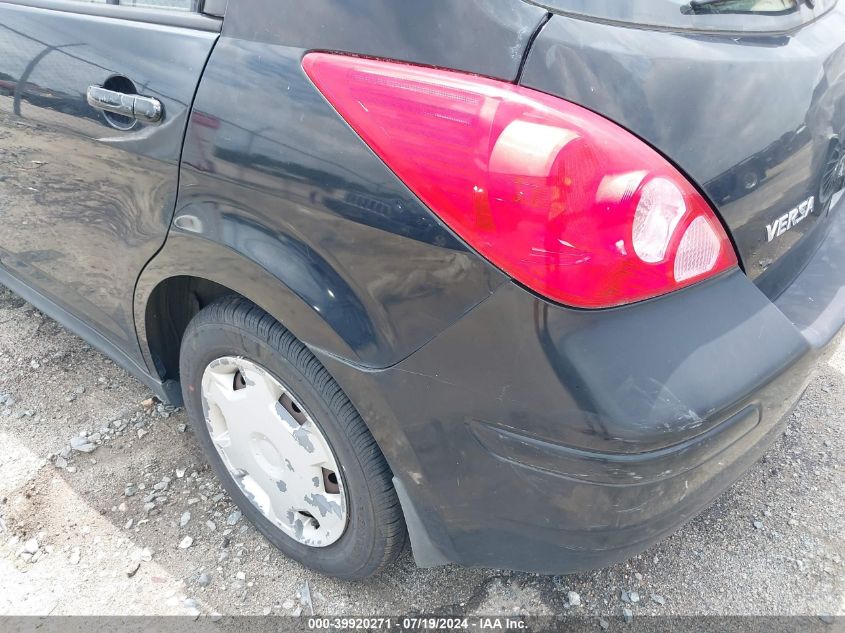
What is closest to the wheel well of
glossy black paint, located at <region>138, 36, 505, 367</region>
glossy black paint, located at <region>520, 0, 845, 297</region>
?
glossy black paint, located at <region>138, 36, 505, 367</region>

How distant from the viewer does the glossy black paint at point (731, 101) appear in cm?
108

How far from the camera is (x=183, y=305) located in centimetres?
192

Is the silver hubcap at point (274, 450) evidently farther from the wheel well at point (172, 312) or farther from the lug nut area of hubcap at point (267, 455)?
the wheel well at point (172, 312)

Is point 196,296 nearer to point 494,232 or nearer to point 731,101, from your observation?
point 494,232

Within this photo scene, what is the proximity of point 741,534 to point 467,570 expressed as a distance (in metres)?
0.83

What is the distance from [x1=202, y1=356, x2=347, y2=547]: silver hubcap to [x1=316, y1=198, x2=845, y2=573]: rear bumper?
30 cm

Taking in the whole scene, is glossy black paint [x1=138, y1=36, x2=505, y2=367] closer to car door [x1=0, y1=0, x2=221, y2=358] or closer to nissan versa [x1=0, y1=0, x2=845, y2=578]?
nissan versa [x1=0, y1=0, x2=845, y2=578]

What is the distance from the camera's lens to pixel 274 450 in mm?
1724

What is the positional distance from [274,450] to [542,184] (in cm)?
105

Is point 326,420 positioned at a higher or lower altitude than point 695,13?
lower

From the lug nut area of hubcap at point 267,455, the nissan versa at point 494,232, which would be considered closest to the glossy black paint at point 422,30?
the nissan versa at point 494,232

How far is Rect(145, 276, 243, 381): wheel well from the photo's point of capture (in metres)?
1.80

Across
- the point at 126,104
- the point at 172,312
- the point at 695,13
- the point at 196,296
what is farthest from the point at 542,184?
the point at 172,312

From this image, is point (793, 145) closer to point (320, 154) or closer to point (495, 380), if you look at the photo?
point (495, 380)
